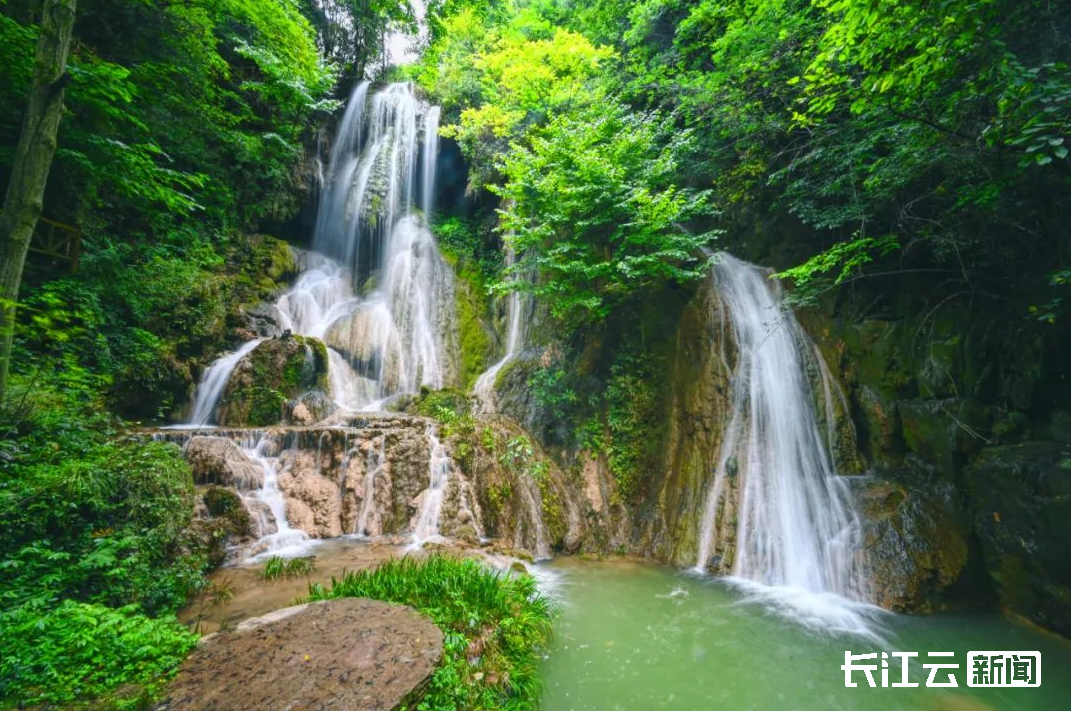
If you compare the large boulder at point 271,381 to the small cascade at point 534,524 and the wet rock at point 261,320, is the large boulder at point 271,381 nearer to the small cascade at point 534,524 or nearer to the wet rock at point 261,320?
the wet rock at point 261,320

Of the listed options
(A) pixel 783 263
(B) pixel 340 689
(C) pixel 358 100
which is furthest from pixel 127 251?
(A) pixel 783 263

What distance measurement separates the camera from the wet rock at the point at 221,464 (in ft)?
21.3

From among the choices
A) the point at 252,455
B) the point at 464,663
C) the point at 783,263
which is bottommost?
the point at 464,663

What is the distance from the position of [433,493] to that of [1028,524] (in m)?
7.75

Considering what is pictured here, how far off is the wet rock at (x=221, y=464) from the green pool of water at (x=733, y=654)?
16.7 feet

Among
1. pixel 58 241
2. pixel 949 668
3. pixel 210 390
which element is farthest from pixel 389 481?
pixel 58 241

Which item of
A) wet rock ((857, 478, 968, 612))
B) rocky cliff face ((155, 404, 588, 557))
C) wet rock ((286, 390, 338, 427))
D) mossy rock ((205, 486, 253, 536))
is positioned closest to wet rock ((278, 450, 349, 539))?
rocky cliff face ((155, 404, 588, 557))

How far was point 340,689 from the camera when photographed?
2.55 metres

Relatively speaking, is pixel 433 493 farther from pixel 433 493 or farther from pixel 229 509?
pixel 229 509

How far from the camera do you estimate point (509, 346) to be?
13062 millimetres

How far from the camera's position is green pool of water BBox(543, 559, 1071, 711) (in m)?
3.67

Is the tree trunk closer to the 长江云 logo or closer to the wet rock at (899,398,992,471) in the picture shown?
the 长江云 logo

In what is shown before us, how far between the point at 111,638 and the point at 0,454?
2.71m

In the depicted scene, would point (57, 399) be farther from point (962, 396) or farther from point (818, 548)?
point (962, 396)
